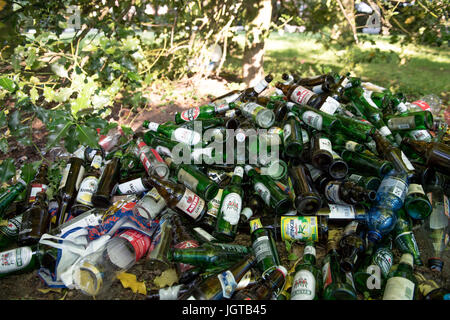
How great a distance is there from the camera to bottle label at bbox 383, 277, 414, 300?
4.22 feet

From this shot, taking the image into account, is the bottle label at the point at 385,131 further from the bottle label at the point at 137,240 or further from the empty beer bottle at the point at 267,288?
the bottle label at the point at 137,240

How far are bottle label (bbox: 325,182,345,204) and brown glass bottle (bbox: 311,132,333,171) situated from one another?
0.11 meters

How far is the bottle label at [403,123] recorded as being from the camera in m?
2.26

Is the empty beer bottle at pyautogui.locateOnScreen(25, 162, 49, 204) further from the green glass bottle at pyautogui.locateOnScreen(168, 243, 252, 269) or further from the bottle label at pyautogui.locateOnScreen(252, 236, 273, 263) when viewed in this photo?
the bottle label at pyautogui.locateOnScreen(252, 236, 273, 263)

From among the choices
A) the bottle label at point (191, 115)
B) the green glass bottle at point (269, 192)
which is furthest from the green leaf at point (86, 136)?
the green glass bottle at point (269, 192)

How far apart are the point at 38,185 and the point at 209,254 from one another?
1399 millimetres

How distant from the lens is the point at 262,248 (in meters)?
1.65

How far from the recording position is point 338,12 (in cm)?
479

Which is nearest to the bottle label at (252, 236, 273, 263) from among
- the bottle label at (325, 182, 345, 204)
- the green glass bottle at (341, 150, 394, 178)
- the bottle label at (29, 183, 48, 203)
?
the bottle label at (325, 182, 345, 204)

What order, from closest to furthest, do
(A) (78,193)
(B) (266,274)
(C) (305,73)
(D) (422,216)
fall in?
(B) (266,274) → (D) (422,216) → (A) (78,193) → (C) (305,73)

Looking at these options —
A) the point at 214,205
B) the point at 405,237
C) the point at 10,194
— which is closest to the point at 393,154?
the point at 405,237

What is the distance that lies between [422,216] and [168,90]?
387 centimetres
